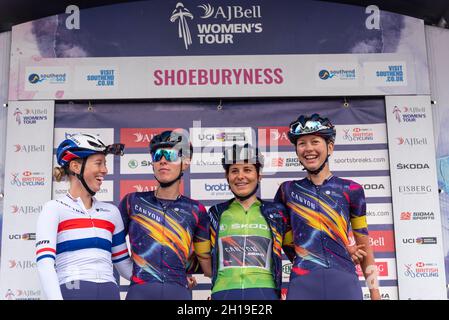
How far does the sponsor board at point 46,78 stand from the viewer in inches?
208

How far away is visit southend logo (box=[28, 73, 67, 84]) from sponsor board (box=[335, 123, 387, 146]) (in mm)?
2442

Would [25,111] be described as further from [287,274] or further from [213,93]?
[287,274]

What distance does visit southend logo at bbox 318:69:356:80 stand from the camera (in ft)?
17.4

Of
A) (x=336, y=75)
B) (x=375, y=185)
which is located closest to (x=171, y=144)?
(x=336, y=75)

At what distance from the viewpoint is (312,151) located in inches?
160

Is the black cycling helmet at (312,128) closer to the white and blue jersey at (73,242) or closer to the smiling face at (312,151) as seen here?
the smiling face at (312,151)

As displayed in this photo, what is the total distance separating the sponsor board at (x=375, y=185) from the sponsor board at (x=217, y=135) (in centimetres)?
98

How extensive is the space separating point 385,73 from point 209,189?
1.86 metres

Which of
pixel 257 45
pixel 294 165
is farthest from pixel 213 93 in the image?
pixel 294 165

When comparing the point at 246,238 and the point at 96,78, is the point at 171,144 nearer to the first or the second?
the point at 246,238

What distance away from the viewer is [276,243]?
392 cm

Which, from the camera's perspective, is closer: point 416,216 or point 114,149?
point 114,149

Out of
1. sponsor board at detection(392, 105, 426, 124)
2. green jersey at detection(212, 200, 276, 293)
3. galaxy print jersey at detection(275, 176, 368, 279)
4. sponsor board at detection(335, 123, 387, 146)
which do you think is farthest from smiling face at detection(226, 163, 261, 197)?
sponsor board at detection(392, 105, 426, 124)

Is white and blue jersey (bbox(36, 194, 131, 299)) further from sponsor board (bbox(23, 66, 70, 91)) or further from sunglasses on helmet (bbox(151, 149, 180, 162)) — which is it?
sponsor board (bbox(23, 66, 70, 91))
